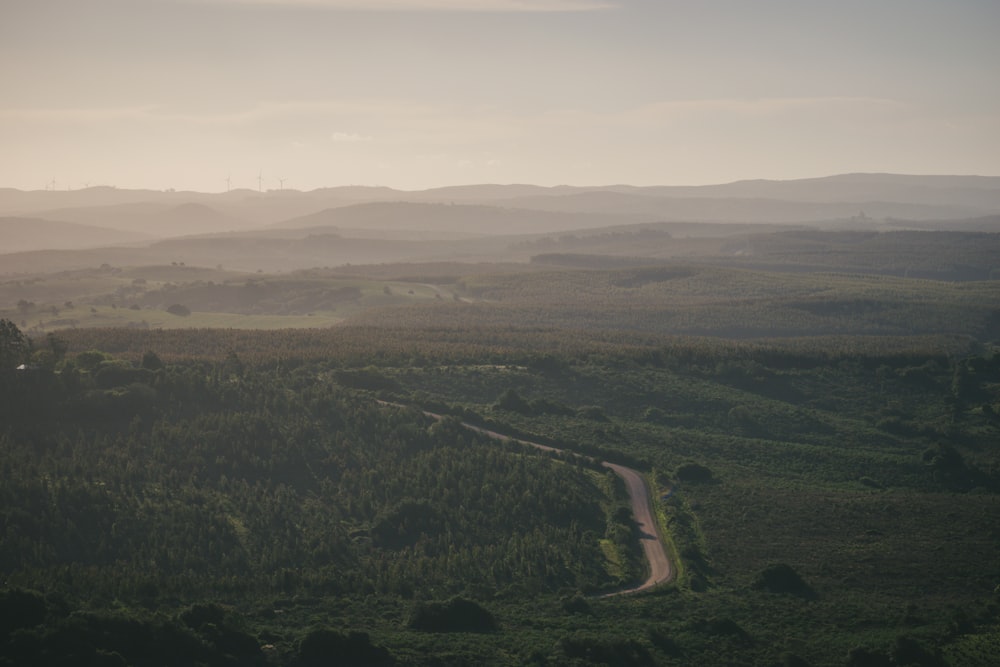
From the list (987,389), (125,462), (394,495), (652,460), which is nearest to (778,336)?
(987,389)

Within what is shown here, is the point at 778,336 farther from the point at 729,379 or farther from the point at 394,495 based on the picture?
the point at 394,495

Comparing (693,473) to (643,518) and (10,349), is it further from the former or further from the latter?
(10,349)

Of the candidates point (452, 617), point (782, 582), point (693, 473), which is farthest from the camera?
point (693, 473)

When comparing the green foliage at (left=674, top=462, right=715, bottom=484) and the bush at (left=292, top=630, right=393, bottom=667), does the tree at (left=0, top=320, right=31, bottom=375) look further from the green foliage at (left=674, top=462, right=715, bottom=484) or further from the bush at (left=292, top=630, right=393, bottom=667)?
the green foliage at (left=674, top=462, right=715, bottom=484)

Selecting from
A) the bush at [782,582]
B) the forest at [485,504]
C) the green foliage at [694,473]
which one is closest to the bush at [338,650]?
the forest at [485,504]

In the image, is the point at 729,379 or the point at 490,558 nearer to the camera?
the point at 490,558

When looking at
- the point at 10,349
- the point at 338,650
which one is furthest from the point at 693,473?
the point at 10,349

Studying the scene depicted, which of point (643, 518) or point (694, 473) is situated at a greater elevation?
point (694, 473)
